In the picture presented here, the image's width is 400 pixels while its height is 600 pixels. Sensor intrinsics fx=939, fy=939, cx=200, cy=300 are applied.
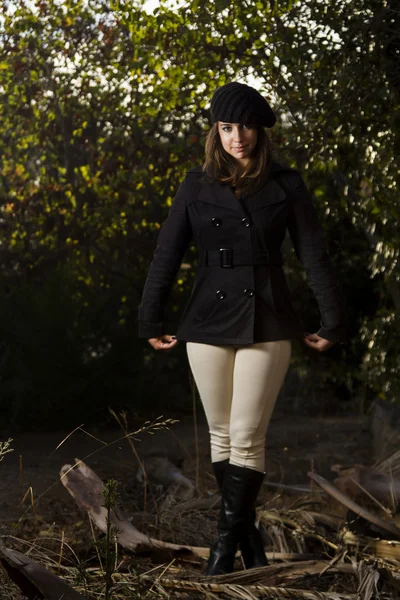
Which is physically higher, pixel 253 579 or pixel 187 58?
pixel 187 58

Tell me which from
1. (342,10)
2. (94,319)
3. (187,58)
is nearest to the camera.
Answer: (342,10)

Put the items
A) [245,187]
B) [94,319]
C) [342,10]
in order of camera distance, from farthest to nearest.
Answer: [94,319] < [342,10] < [245,187]

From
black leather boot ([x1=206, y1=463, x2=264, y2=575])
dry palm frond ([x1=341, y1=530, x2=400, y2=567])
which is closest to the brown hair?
black leather boot ([x1=206, y1=463, x2=264, y2=575])

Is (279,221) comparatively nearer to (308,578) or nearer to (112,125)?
(308,578)

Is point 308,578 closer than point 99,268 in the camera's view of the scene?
Yes

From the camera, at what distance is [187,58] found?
19.0 ft

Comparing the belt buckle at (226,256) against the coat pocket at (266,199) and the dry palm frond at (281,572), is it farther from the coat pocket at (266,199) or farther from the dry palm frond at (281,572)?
the dry palm frond at (281,572)

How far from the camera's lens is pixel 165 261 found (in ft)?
11.9

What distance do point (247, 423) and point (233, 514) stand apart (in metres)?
0.38

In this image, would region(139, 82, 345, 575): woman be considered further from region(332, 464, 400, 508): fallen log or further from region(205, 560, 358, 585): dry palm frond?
region(332, 464, 400, 508): fallen log

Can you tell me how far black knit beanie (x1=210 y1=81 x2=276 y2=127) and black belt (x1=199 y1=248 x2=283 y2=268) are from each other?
0.47 m

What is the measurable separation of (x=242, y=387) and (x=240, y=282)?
39cm

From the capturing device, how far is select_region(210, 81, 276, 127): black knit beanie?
11.2ft

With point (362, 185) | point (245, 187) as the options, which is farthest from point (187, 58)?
point (245, 187)
